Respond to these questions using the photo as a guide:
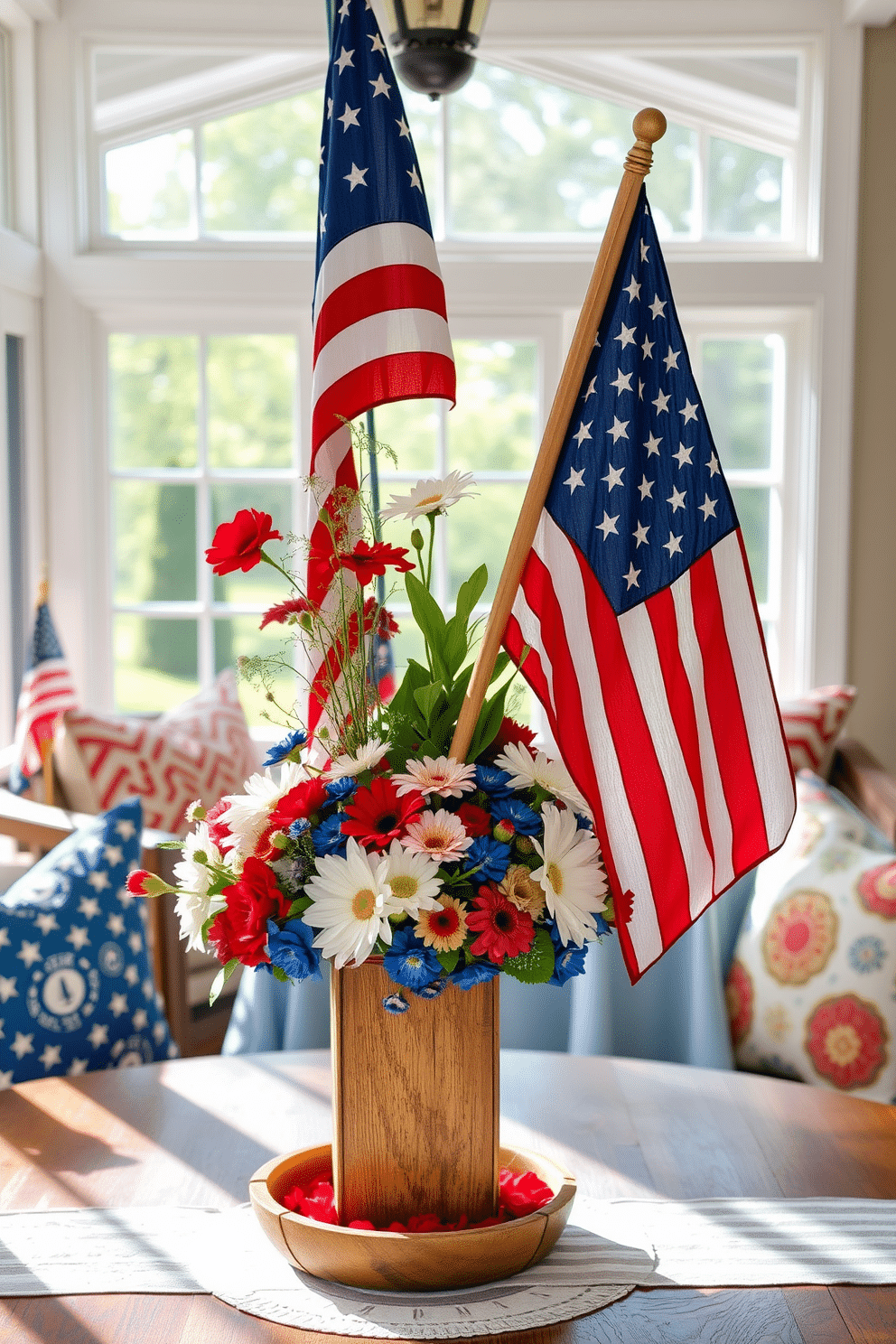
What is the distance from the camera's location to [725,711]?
1.14m

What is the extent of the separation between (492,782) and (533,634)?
190mm

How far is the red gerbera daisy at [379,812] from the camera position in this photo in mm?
913

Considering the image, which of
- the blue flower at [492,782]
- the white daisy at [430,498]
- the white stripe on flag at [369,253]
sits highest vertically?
the white stripe on flag at [369,253]

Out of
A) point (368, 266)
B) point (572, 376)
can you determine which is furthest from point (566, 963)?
point (368, 266)

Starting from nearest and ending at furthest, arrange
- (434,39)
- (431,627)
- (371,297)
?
(431,627)
(371,297)
(434,39)

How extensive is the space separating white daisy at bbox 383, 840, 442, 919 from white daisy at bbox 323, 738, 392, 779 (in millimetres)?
70

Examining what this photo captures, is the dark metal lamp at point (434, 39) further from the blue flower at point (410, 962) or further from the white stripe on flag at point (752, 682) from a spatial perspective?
the blue flower at point (410, 962)

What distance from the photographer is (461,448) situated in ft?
12.4

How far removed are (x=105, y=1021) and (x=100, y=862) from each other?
0.22 meters

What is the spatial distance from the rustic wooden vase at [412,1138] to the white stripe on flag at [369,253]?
675mm

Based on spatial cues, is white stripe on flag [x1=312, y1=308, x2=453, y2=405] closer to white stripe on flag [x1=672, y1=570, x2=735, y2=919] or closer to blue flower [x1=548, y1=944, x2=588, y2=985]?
white stripe on flag [x1=672, y1=570, x2=735, y2=919]

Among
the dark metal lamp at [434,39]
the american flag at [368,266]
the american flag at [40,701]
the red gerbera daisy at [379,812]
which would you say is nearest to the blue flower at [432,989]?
the red gerbera daisy at [379,812]

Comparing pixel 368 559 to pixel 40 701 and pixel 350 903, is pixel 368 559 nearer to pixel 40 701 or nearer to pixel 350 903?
pixel 350 903

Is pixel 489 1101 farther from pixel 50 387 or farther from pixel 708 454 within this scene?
pixel 50 387
